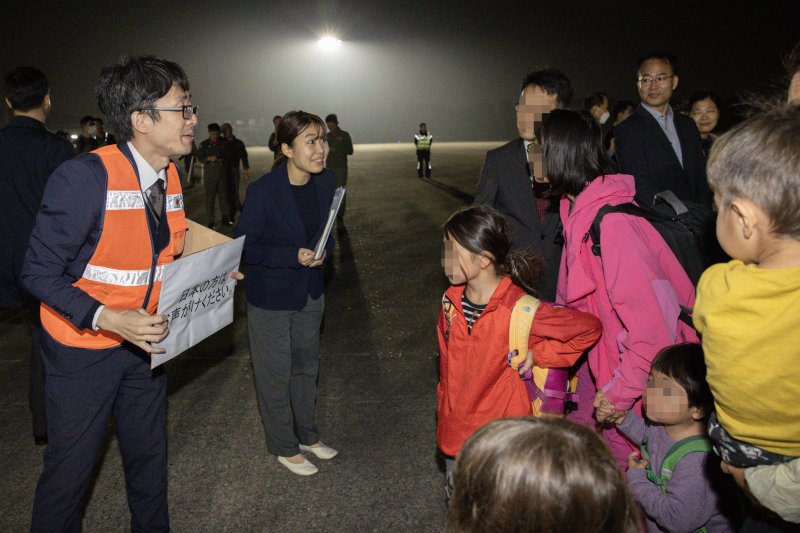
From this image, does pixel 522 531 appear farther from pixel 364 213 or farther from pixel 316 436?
pixel 364 213

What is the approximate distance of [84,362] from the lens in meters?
2.31

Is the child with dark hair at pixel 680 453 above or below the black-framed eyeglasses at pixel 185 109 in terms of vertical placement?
below

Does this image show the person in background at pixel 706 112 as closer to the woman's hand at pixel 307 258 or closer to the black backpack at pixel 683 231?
the black backpack at pixel 683 231

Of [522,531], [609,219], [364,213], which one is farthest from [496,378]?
[364,213]

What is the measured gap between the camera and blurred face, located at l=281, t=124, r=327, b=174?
3305 millimetres

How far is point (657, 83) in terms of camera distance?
4.32 m

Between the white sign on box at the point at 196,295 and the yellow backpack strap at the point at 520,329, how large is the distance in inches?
51.8

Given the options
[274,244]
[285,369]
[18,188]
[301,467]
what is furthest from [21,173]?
[301,467]

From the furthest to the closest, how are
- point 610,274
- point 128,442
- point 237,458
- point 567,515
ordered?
1. point 237,458
2. point 128,442
3. point 610,274
4. point 567,515

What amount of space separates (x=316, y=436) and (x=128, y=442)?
1.40m

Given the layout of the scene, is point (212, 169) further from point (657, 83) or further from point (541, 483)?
point (541, 483)

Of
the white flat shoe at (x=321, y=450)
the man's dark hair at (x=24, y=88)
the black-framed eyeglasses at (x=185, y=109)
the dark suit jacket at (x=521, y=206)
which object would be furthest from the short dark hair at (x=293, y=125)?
the white flat shoe at (x=321, y=450)

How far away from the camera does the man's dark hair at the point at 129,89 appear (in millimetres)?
2344

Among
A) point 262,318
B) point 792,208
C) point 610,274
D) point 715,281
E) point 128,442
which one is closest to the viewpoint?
point 792,208
